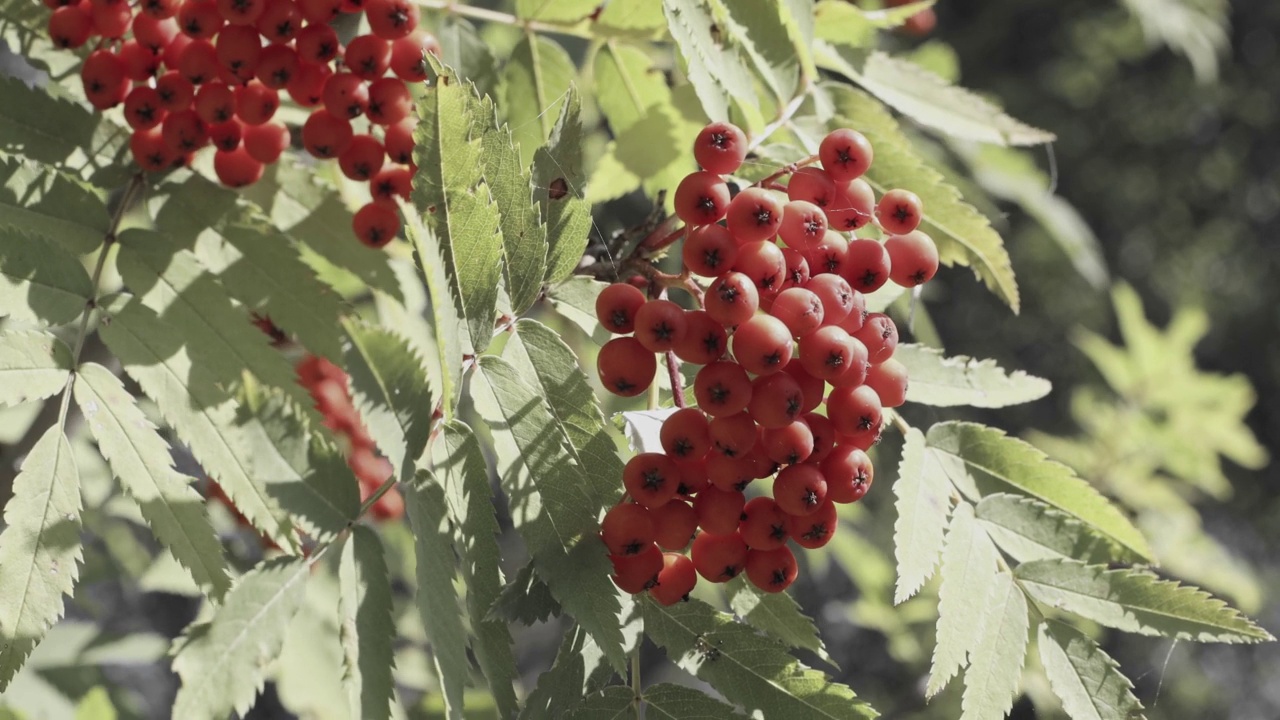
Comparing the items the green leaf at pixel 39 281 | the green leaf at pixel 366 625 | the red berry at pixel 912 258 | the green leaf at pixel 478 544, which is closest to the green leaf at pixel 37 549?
the green leaf at pixel 39 281

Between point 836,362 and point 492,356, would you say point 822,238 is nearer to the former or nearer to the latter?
point 836,362

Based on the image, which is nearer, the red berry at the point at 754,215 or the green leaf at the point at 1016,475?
the red berry at the point at 754,215

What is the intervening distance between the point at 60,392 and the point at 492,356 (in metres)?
0.62

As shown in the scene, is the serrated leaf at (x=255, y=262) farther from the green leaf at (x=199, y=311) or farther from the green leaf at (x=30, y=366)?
the green leaf at (x=30, y=366)

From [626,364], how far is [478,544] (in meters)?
0.29

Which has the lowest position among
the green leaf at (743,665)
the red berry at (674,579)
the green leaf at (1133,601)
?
the green leaf at (1133,601)

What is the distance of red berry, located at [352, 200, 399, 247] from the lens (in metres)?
1.70

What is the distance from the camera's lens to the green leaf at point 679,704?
1.36 m

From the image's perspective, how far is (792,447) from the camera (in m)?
1.28

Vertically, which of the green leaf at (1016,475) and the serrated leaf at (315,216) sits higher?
the serrated leaf at (315,216)

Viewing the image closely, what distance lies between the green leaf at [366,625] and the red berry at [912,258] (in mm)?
756

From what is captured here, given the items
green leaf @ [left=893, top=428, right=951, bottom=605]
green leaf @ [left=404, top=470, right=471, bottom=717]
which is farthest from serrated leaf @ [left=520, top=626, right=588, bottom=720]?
green leaf @ [left=893, top=428, right=951, bottom=605]

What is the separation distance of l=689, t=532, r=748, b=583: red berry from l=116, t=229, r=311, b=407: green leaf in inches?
25.3

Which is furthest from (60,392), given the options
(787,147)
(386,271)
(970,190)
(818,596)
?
(818,596)
